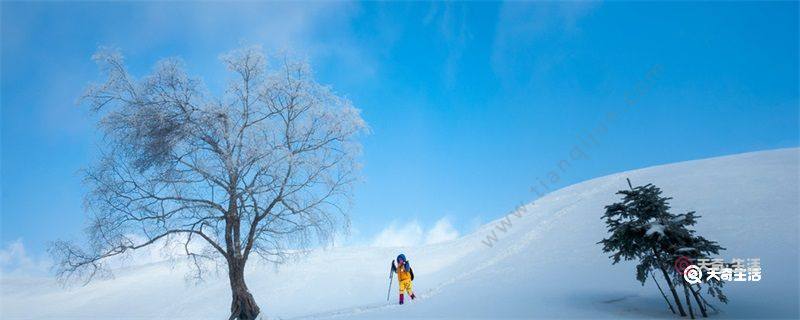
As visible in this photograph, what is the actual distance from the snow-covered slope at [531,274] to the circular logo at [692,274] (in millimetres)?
1810

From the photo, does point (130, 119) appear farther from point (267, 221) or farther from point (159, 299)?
point (159, 299)

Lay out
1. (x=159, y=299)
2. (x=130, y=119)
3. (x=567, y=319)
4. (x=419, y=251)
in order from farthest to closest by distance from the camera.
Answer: (x=419, y=251) < (x=159, y=299) < (x=130, y=119) < (x=567, y=319)

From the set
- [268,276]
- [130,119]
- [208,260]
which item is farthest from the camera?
[268,276]

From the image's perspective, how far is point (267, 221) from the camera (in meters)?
17.3

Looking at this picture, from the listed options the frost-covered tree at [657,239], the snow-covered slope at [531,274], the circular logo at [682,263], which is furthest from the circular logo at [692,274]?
the snow-covered slope at [531,274]

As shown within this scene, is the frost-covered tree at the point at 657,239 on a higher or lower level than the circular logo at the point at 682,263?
higher

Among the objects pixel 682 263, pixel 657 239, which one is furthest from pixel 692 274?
pixel 657 239

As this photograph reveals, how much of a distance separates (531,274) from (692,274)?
1043 cm

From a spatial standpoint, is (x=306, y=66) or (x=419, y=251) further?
(x=419, y=251)

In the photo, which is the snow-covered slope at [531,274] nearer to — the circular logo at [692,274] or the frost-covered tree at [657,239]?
the frost-covered tree at [657,239]

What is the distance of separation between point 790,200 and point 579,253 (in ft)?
38.7

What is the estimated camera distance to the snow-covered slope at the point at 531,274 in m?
15.8

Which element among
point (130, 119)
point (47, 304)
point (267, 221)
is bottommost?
point (47, 304)

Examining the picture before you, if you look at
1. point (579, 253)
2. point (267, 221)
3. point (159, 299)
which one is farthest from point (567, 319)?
point (159, 299)
